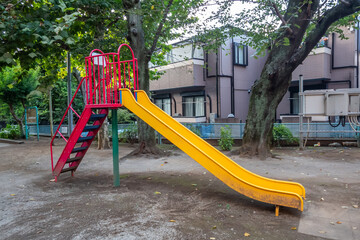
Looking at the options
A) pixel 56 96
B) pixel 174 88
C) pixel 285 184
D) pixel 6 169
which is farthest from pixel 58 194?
pixel 56 96

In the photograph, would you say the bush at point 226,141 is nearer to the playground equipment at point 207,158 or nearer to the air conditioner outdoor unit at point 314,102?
the air conditioner outdoor unit at point 314,102

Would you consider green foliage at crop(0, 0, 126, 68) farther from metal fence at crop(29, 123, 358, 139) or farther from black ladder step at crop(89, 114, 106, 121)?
metal fence at crop(29, 123, 358, 139)

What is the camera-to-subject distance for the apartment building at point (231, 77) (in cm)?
1491

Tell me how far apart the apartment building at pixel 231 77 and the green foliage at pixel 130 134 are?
4108 mm

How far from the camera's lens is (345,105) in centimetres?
968

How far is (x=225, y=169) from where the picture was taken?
4.93 meters

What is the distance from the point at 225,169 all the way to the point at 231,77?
1263cm

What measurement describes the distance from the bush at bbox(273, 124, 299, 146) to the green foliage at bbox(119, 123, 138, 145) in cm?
652

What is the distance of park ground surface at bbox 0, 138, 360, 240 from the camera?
4.04 m

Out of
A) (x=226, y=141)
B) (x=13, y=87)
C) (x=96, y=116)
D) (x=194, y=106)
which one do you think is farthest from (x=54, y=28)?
(x=194, y=106)

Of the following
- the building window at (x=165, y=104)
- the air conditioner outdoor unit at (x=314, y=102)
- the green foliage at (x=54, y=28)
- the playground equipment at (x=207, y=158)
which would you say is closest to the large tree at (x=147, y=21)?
the green foliage at (x=54, y=28)

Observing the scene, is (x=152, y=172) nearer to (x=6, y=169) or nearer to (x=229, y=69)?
(x=6, y=169)

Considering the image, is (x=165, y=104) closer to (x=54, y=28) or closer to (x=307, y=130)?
(x=307, y=130)

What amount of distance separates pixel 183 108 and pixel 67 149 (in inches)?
498
